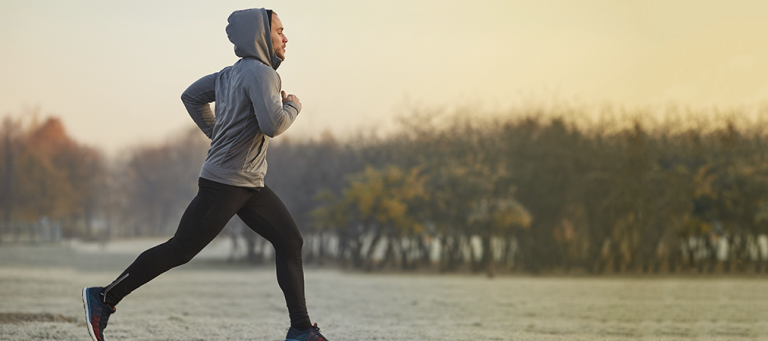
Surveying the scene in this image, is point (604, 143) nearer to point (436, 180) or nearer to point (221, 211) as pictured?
point (436, 180)

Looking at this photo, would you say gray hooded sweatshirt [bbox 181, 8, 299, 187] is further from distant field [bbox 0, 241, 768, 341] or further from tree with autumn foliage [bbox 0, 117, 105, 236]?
tree with autumn foliage [bbox 0, 117, 105, 236]

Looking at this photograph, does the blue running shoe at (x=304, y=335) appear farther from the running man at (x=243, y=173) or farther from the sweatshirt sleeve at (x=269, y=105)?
the sweatshirt sleeve at (x=269, y=105)

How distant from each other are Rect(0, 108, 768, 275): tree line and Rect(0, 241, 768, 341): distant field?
450 cm

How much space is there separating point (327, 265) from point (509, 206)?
7.81m

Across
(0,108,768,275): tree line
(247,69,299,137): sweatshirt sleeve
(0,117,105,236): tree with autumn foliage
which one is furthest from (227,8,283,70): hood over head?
(0,117,105,236): tree with autumn foliage

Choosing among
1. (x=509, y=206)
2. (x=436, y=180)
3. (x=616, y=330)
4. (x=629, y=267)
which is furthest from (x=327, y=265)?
(x=616, y=330)

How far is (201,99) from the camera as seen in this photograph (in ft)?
13.4

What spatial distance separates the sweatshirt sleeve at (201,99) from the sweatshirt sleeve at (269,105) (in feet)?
1.57

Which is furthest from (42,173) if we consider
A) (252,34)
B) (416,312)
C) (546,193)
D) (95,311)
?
(252,34)

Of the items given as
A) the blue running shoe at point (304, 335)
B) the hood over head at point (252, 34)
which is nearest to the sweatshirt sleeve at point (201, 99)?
the hood over head at point (252, 34)

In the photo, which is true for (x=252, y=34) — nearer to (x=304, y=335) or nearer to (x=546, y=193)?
(x=304, y=335)

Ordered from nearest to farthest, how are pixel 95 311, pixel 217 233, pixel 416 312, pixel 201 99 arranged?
pixel 217 233 → pixel 95 311 → pixel 201 99 → pixel 416 312

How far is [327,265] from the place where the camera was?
2505 centimetres

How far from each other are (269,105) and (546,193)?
55.1 feet
